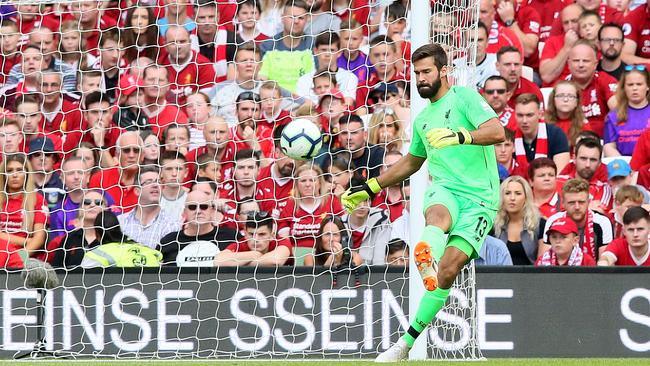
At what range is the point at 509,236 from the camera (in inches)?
362

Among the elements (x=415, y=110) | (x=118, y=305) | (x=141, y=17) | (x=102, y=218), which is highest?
(x=141, y=17)

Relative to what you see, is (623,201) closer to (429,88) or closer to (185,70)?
(429,88)

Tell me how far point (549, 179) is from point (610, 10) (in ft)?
8.40

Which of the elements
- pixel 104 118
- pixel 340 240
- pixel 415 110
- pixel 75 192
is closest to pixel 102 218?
pixel 75 192

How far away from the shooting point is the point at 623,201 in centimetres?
939

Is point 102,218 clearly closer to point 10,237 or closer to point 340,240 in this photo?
point 10,237

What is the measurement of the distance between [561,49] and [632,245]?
273 centimetres

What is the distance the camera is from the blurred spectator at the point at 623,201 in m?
9.38

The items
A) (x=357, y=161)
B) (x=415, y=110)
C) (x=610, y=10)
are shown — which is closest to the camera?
(x=415, y=110)

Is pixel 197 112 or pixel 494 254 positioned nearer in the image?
pixel 494 254


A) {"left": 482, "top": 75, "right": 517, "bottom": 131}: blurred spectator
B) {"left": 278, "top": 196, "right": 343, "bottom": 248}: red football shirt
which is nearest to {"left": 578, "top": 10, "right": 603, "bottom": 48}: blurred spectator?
{"left": 482, "top": 75, "right": 517, "bottom": 131}: blurred spectator

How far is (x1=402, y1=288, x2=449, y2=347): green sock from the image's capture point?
6.75m

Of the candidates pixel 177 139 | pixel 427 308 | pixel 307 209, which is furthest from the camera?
pixel 177 139

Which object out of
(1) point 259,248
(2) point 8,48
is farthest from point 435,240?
(2) point 8,48
